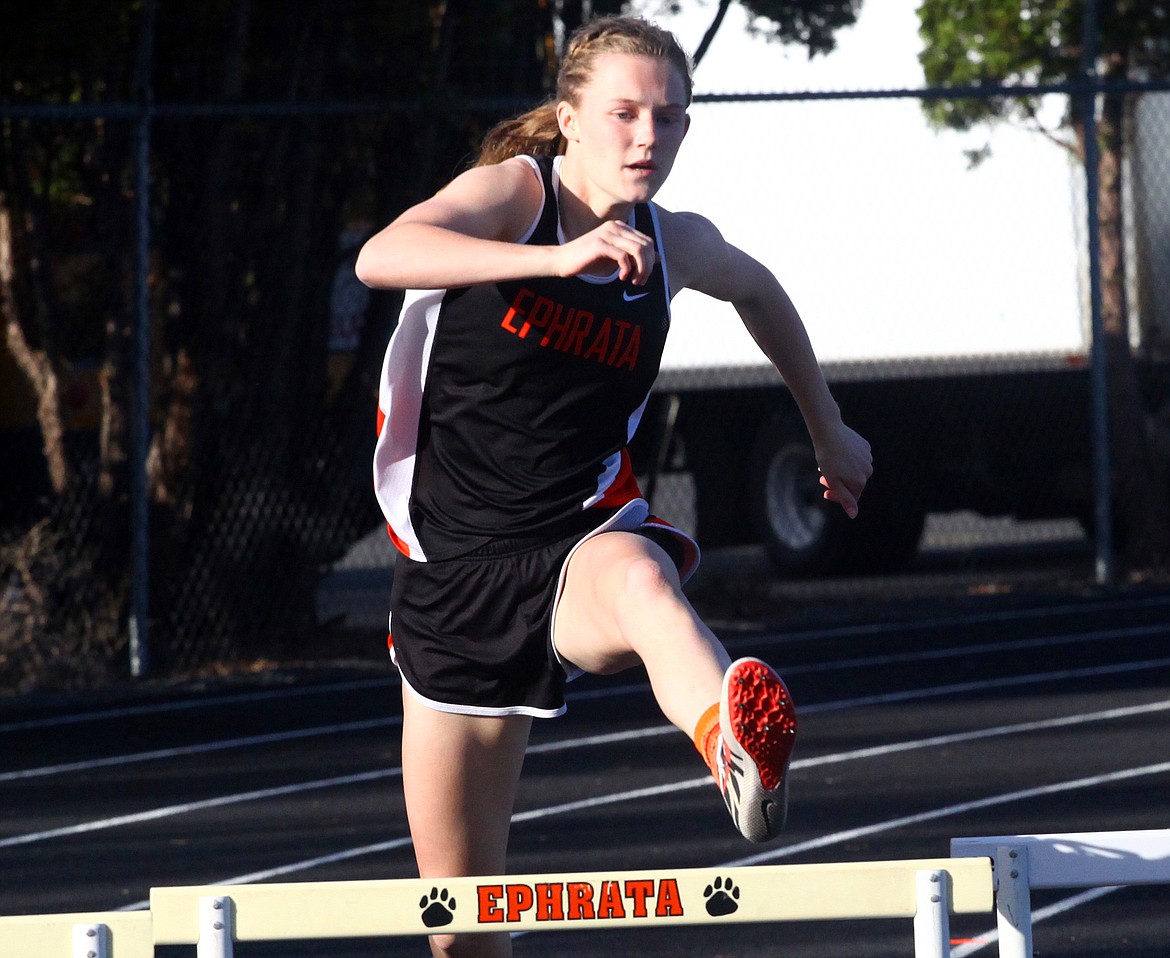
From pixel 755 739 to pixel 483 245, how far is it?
88cm

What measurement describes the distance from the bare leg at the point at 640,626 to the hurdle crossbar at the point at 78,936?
846mm

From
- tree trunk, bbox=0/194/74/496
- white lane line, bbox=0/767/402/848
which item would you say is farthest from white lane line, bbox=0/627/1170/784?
tree trunk, bbox=0/194/74/496

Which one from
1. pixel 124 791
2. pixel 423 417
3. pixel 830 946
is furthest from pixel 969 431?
pixel 423 417

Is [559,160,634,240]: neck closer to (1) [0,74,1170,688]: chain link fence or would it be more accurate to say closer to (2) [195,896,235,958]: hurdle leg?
(2) [195,896,235,958]: hurdle leg

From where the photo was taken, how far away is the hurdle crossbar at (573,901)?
8.77 ft

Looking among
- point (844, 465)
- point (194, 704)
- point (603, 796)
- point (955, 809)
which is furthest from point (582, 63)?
point (194, 704)

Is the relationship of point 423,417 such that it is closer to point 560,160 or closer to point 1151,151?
point 560,160

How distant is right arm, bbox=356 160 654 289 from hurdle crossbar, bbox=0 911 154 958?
1.08 metres

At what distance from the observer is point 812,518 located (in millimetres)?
13633

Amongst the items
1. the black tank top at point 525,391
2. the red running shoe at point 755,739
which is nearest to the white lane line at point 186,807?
the black tank top at point 525,391

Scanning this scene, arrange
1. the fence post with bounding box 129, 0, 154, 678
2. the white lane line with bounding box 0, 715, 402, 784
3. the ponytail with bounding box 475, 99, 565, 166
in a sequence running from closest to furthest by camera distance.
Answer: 1. the ponytail with bounding box 475, 99, 565, 166
2. the white lane line with bounding box 0, 715, 402, 784
3. the fence post with bounding box 129, 0, 154, 678

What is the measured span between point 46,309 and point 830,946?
653 centimetres

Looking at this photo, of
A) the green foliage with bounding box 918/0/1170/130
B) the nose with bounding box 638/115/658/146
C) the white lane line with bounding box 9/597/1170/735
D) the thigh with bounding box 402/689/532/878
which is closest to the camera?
the nose with bounding box 638/115/658/146

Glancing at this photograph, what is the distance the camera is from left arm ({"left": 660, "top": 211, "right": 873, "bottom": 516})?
3.41 metres
